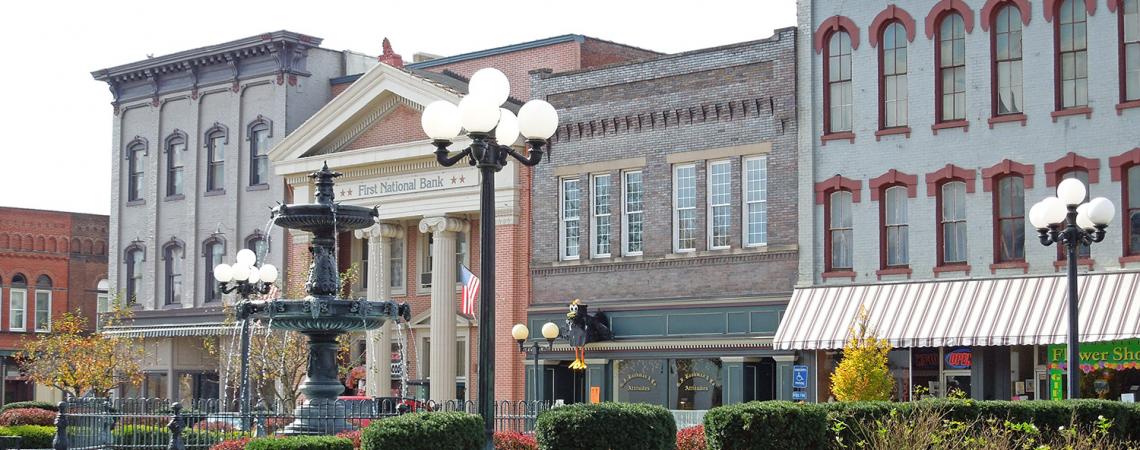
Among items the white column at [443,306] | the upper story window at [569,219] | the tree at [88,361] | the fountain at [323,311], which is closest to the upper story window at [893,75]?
the upper story window at [569,219]

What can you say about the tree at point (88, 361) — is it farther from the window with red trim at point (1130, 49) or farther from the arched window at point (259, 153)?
the window with red trim at point (1130, 49)

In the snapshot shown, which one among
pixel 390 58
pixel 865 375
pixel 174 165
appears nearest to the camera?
pixel 865 375

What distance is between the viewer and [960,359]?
36.7 meters

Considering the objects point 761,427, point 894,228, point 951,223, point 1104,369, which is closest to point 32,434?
point 894,228

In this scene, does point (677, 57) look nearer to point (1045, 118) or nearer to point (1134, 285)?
point (1045, 118)

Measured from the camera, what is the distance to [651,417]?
62.4 feet

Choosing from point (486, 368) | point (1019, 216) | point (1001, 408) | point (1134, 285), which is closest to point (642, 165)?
point (1019, 216)

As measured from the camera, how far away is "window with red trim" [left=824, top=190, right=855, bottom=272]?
38656mm

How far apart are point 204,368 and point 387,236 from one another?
9408 millimetres

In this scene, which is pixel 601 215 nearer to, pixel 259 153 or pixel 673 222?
pixel 673 222

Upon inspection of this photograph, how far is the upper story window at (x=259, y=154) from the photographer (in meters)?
52.9

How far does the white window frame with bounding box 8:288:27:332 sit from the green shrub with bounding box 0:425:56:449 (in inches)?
1254

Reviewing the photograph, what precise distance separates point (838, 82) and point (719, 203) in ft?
14.1

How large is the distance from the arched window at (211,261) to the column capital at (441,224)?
9956 mm
